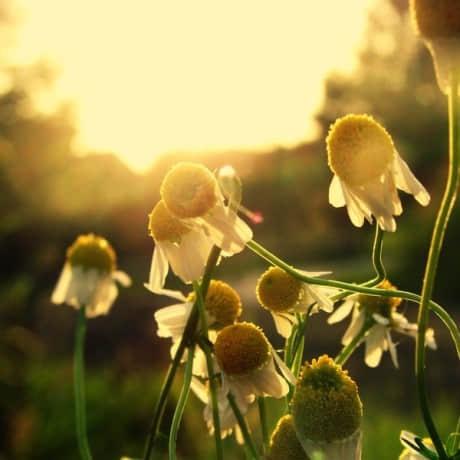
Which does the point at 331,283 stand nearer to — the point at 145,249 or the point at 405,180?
the point at 405,180

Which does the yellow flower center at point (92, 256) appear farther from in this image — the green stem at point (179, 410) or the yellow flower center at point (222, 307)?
the green stem at point (179, 410)

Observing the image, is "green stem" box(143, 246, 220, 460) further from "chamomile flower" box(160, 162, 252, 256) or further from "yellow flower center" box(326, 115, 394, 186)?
"yellow flower center" box(326, 115, 394, 186)

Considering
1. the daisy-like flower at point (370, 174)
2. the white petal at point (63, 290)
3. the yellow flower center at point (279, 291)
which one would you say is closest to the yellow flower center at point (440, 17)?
the daisy-like flower at point (370, 174)

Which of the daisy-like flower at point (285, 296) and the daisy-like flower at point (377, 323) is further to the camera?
the daisy-like flower at point (377, 323)

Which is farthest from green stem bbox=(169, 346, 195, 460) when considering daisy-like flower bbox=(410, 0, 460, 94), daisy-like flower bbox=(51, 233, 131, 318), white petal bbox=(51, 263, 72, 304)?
white petal bbox=(51, 263, 72, 304)

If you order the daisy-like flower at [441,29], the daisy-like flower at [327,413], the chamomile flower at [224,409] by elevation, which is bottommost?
the chamomile flower at [224,409]

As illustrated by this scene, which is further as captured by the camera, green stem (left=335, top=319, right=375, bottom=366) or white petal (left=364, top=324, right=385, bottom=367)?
white petal (left=364, top=324, right=385, bottom=367)
